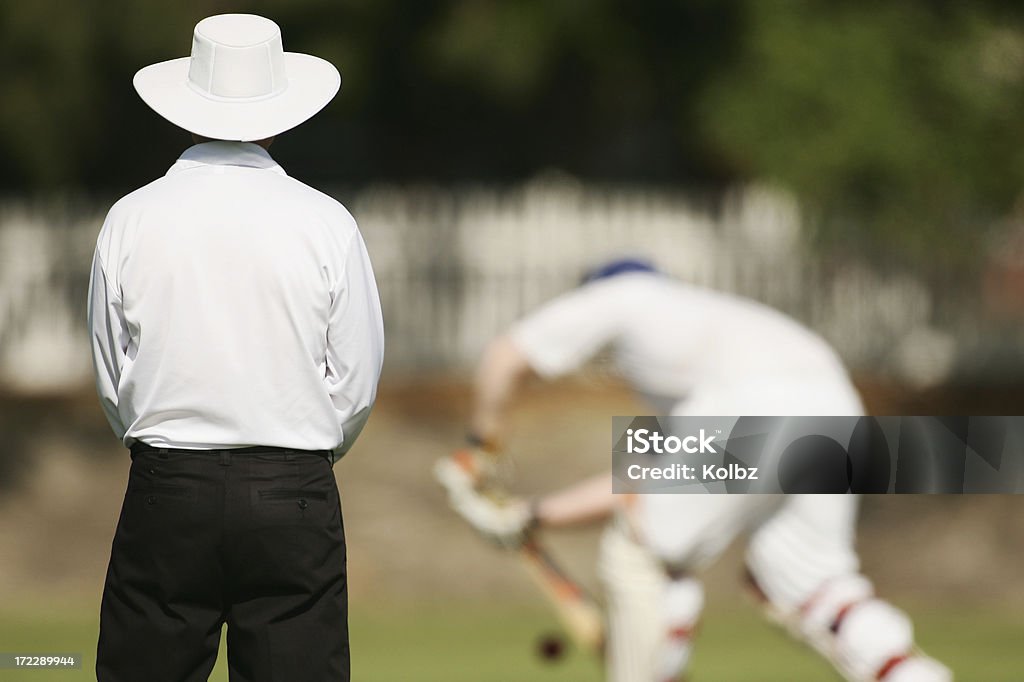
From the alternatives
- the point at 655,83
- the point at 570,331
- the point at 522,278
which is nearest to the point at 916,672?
the point at 570,331

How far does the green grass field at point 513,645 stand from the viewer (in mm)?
6789

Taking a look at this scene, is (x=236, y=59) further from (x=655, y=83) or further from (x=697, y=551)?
(x=655, y=83)

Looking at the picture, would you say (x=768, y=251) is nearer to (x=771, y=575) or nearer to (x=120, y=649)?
(x=771, y=575)

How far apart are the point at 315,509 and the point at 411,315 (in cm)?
930

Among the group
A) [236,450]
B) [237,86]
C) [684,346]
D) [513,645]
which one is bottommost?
[513,645]

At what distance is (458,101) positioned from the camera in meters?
13.4

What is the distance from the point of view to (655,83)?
1291 cm

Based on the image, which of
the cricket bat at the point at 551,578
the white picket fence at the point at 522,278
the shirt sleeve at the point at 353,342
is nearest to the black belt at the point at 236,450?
the shirt sleeve at the point at 353,342

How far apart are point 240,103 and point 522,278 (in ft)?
29.6

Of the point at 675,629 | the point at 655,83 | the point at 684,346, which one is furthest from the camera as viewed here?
the point at 655,83

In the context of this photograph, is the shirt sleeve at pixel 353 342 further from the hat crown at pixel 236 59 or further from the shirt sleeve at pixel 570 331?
the shirt sleeve at pixel 570 331

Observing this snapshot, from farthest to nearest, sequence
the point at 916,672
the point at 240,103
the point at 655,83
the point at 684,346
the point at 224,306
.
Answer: the point at 655,83 → the point at 684,346 → the point at 916,672 → the point at 240,103 → the point at 224,306

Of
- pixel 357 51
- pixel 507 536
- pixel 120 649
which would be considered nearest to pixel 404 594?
pixel 357 51

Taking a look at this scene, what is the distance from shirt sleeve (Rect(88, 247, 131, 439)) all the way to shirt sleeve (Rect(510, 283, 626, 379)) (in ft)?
7.64
